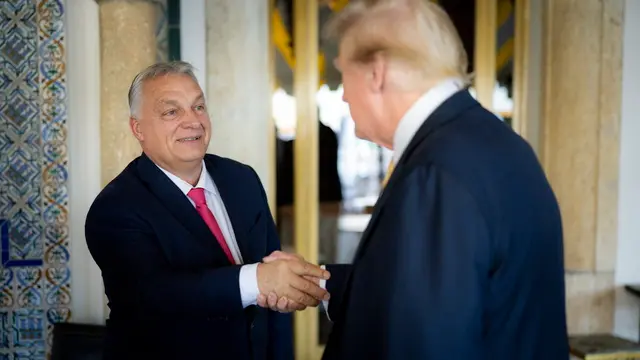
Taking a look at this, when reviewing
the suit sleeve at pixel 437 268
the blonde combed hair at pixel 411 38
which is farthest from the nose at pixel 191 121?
the suit sleeve at pixel 437 268

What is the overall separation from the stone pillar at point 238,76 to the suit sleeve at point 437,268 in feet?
6.87

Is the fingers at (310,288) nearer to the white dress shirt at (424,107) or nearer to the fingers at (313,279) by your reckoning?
the fingers at (313,279)

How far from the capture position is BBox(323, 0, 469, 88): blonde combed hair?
1.11 m

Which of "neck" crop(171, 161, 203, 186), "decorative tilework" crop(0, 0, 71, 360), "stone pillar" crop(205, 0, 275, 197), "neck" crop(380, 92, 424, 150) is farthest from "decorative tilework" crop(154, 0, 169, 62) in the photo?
"neck" crop(380, 92, 424, 150)

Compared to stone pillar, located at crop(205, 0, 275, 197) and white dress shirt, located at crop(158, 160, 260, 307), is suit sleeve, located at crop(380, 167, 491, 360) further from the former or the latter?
stone pillar, located at crop(205, 0, 275, 197)

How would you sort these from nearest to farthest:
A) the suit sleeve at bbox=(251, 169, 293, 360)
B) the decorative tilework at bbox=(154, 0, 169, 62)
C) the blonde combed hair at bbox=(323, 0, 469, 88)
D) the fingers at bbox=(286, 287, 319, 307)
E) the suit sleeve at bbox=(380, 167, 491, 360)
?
the suit sleeve at bbox=(380, 167, 491, 360) → the blonde combed hair at bbox=(323, 0, 469, 88) → the fingers at bbox=(286, 287, 319, 307) → the suit sleeve at bbox=(251, 169, 293, 360) → the decorative tilework at bbox=(154, 0, 169, 62)

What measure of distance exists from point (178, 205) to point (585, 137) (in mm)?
2306

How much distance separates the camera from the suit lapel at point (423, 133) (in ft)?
3.58

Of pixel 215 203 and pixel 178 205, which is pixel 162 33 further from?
pixel 178 205

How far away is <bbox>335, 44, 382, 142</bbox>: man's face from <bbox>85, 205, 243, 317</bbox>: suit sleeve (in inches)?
20.9

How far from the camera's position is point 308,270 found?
1635 mm

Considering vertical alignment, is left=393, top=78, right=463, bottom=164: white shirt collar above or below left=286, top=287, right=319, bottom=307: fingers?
above

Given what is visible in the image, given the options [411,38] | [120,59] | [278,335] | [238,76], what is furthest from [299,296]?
[238,76]

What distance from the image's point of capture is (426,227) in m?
1.01
